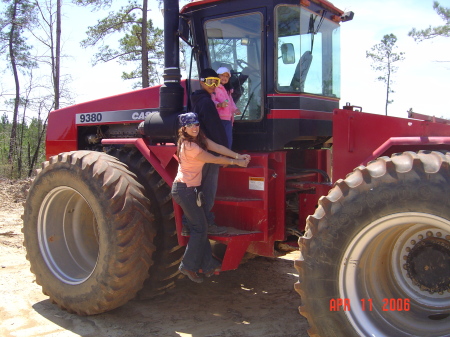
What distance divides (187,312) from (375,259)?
2029 mm

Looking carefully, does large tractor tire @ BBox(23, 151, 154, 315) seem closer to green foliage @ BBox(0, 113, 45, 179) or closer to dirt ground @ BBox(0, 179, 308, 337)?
dirt ground @ BBox(0, 179, 308, 337)

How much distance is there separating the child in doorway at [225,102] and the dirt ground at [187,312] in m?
1.60

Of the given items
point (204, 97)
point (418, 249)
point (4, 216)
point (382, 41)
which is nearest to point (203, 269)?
point (204, 97)

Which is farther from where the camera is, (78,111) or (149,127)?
(78,111)

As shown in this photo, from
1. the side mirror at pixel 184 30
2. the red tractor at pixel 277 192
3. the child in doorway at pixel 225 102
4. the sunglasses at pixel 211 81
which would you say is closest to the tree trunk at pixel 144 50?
the red tractor at pixel 277 192

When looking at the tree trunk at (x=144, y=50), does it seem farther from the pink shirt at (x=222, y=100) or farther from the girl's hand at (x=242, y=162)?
the girl's hand at (x=242, y=162)

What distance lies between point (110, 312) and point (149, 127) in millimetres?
1805

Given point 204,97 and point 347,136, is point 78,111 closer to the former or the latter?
point 204,97

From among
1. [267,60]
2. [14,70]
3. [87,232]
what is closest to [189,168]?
[267,60]

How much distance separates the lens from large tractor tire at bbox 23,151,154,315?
3.99 m

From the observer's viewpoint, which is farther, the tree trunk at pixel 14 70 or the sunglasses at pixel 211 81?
the tree trunk at pixel 14 70

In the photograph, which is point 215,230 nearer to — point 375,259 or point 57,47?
point 375,259

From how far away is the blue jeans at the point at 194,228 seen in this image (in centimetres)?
381

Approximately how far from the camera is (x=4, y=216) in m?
9.61
